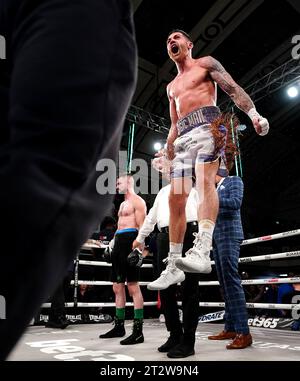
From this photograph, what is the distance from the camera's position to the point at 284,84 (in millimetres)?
6965

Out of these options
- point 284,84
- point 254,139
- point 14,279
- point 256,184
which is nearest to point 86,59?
point 14,279

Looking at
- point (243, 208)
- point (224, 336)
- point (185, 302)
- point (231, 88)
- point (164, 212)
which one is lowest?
point (224, 336)

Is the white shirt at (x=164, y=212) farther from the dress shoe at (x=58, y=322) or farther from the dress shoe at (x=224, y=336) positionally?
the dress shoe at (x=58, y=322)

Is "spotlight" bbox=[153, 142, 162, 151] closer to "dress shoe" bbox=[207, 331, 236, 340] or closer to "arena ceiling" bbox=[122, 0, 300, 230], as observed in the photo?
"arena ceiling" bbox=[122, 0, 300, 230]

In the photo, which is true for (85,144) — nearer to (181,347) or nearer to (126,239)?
(181,347)

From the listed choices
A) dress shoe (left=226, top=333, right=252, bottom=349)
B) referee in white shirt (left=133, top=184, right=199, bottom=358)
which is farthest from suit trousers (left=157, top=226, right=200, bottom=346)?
dress shoe (left=226, top=333, right=252, bottom=349)

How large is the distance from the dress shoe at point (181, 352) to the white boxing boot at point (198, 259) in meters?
0.61

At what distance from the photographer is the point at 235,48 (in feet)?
26.4

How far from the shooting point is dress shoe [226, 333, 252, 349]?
256 centimetres

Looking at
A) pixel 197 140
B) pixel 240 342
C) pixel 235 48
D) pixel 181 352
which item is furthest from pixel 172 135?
pixel 235 48

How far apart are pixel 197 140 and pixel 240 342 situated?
1531 mm

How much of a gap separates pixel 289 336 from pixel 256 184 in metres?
9.11

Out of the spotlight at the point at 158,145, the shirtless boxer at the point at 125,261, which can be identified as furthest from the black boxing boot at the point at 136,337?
the spotlight at the point at 158,145

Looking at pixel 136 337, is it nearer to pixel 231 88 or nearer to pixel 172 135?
pixel 172 135
